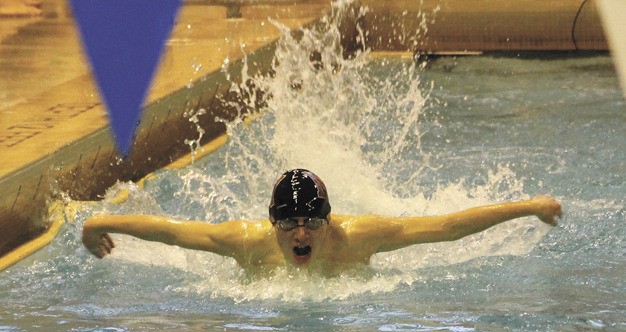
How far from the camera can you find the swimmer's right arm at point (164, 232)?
413cm

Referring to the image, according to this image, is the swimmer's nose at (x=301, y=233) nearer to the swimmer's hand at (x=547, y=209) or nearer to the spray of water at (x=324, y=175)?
the spray of water at (x=324, y=175)

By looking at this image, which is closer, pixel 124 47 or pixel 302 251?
pixel 302 251

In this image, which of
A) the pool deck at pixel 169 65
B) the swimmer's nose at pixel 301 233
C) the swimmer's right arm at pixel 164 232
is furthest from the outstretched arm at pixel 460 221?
the pool deck at pixel 169 65

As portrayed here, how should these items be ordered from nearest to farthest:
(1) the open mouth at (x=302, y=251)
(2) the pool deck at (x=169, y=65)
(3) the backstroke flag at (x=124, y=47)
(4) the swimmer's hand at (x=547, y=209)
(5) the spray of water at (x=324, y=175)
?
1. (4) the swimmer's hand at (x=547, y=209)
2. (1) the open mouth at (x=302, y=251)
3. (5) the spray of water at (x=324, y=175)
4. (2) the pool deck at (x=169, y=65)
5. (3) the backstroke flag at (x=124, y=47)

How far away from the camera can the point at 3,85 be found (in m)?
7.51

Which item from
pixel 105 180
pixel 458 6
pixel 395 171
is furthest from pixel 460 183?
pixel 458 6

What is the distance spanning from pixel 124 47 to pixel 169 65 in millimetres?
343

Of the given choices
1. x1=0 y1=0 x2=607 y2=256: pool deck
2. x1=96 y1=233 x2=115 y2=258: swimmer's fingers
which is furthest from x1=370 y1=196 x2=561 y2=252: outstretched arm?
x1=0 y1=0 x2=607 y2=256: pool deck

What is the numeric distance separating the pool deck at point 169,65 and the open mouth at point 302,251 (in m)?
1.58

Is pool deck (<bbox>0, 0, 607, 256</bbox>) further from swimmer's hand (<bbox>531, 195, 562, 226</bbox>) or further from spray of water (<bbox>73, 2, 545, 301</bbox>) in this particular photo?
swimmer's hand (<bbox>531, 195, 562, 226</bbox>)

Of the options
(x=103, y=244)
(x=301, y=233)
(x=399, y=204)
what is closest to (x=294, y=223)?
(x=301, y=233)

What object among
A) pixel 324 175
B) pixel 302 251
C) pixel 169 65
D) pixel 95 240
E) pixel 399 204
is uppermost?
pixel 169 65

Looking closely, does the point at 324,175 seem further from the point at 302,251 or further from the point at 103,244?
the point at 103,244

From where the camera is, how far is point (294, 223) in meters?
4.02
